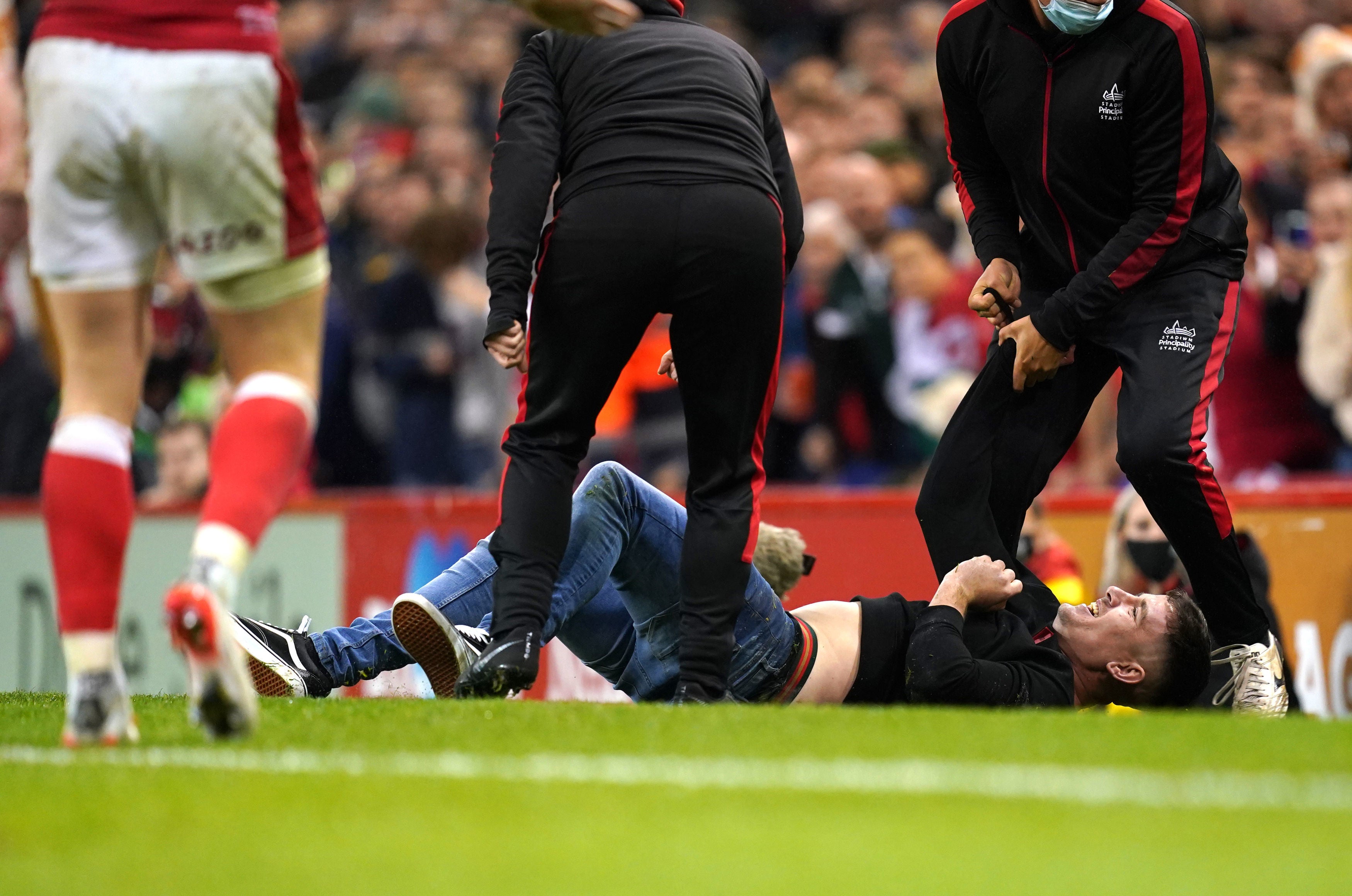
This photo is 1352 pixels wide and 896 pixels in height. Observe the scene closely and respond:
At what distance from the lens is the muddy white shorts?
3.41m

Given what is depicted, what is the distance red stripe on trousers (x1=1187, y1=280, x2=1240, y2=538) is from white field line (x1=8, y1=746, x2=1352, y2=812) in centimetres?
183

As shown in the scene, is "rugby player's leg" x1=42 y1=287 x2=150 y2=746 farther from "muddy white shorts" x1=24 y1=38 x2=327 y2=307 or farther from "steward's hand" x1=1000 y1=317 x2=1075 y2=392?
"steward's hand" x1=1000 y1=317 x2=1075 y2=392

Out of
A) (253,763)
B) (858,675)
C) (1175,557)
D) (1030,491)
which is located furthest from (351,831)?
(1175,557)

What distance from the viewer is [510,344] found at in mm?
4402

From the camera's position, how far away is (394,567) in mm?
8812

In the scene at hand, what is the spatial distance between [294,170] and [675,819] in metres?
1.59

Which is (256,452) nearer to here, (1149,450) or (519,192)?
(519,192)

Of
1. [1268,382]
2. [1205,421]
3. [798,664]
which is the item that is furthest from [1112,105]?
[1268,382]

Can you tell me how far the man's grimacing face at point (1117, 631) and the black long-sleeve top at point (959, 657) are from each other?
6 centimetres

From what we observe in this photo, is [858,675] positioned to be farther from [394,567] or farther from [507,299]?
[394,567]

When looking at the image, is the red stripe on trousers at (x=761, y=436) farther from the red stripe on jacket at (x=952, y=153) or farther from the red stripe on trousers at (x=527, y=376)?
the red stripe on jacket at (x=952, y=153)

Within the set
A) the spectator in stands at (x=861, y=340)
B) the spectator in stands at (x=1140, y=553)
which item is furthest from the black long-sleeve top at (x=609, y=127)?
the spectator in stands at (x=861, y=340)

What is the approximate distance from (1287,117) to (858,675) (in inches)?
202

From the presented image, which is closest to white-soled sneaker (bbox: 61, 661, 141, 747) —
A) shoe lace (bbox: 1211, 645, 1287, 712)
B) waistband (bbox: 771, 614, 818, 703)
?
waistband (bbox: 771, 614, 818, 703)
